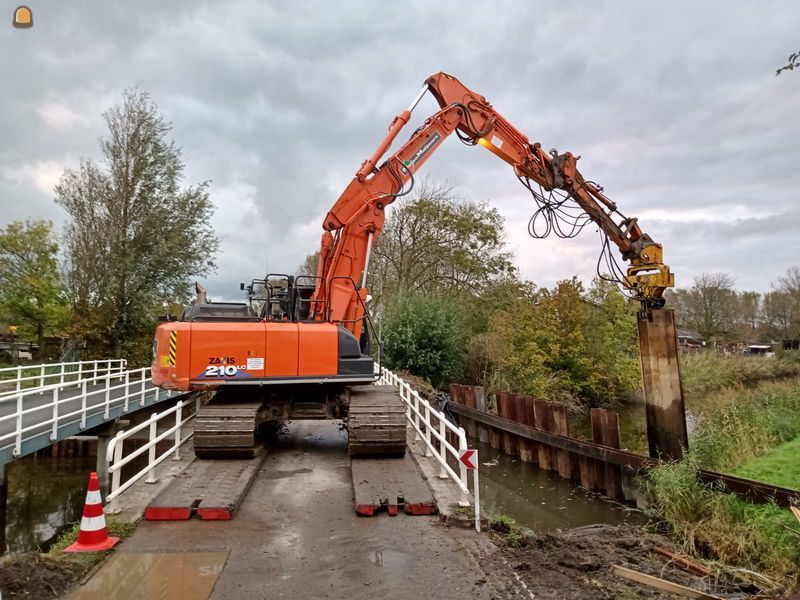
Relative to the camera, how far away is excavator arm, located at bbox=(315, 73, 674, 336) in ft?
35.5

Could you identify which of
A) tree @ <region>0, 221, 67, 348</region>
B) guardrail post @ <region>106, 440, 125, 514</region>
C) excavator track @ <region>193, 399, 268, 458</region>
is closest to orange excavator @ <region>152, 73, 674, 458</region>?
excavator track @ <region>193, 399, 268, 458</region>

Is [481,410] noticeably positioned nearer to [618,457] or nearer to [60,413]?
[618,457]

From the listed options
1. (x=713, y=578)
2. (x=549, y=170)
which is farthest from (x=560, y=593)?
(x=549, y=170)

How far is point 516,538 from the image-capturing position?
5945 millimetres

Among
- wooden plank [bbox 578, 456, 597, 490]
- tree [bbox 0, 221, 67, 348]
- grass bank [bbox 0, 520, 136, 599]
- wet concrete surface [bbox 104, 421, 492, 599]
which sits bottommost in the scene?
wooden plank [bbox 578, 456, 597, 490]

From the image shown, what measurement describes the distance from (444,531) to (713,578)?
3010mm

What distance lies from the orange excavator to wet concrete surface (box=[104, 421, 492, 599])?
4.11 feet

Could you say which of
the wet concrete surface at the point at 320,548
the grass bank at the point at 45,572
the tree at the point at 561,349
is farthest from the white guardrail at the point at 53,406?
the tree at the point at 561,349

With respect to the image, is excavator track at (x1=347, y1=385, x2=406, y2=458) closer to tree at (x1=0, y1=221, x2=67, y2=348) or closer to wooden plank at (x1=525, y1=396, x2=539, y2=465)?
wooden plank at (x1=525, y1=396, x2=539, y2=465)

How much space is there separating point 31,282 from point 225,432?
972 inches

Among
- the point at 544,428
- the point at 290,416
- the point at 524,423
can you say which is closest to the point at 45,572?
the point at 290,416

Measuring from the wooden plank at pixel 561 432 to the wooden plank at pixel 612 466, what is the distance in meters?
1.51

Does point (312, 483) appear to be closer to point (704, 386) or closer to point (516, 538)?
point (516, 538)

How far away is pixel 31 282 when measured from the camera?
90.7 ft
